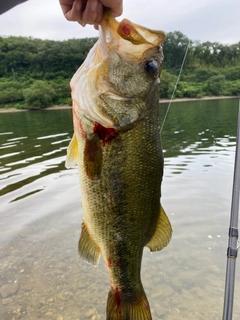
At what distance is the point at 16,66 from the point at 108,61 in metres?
57.0

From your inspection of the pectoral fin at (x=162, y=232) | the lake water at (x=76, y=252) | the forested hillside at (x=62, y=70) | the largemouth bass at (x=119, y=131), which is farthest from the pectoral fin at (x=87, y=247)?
the forested hillside at (x=62, y=70)

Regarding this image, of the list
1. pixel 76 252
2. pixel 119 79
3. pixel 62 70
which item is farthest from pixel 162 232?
pixel 62 70

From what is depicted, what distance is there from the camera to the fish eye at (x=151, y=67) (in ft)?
5.10

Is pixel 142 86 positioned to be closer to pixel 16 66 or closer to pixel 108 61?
pixel 108 61

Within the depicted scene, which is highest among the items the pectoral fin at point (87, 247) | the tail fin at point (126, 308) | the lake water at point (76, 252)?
the pectoral fin at point (87, 247)

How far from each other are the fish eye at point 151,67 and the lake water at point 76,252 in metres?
2.85

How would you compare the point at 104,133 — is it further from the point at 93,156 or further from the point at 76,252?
the point at 76,252

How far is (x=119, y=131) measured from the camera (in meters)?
1.52

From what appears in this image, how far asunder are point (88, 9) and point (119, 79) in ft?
1.17

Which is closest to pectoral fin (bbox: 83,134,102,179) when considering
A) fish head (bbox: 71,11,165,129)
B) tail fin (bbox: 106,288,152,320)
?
fish head (bbox: 71,11,165,129)

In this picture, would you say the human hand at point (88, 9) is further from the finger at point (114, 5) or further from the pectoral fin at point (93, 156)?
the pectoral fin at point (93, 156)

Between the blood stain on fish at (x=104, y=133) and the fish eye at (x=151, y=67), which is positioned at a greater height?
the fish eye at (x=151, y=67)

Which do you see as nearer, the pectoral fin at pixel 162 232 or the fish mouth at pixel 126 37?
the fish mouth at pixel 126 37

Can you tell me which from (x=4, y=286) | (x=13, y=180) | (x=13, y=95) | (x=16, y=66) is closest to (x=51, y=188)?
(x=13, y=180)
